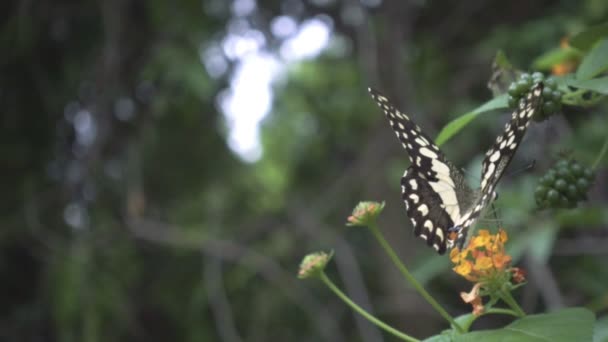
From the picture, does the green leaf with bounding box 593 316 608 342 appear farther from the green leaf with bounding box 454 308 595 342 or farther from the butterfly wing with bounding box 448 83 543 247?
the butterfly wing with bounding box 448 83 543 247

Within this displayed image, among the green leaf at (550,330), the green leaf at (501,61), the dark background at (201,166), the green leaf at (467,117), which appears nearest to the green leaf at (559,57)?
the green leaf at (501,61)

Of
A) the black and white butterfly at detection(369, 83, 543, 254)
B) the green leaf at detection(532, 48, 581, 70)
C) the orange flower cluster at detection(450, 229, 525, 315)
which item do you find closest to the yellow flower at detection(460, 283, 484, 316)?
the orange flower cluster at detection(450, 229, 525, 315)

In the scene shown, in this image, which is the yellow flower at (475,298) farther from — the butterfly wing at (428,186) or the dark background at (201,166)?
the dark background at (201,166)

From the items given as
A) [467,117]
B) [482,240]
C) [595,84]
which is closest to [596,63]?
[595,84]

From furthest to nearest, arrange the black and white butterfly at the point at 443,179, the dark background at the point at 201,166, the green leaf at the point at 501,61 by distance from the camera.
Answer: the dark background at the point at 201,166 → the green leaf at the point at 501,61 → the black and white butterfly at the point at 443,179

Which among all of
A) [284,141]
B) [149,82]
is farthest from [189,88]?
[284,141]

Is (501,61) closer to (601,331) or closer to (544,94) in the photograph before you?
(544,94)
